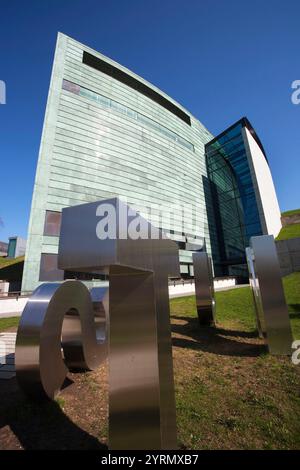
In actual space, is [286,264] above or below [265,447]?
above

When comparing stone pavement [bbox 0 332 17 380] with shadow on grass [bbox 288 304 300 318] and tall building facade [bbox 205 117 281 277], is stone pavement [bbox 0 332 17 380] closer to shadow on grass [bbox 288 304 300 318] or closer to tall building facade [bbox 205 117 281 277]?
shadow on grass [bbox 288 304 300 318]

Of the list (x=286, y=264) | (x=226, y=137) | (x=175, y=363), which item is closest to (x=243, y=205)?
(x=226, y=137)

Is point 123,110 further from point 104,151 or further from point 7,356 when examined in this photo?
point 7,356

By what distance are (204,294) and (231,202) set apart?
3379 cm

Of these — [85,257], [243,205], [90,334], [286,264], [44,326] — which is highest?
[243,205]

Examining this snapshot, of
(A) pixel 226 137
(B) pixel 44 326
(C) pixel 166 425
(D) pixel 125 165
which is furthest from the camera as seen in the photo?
(A) pixel 226 137

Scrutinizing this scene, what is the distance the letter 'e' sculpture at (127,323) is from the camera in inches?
67.0

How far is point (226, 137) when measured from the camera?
39.2m

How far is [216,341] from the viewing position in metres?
7.05

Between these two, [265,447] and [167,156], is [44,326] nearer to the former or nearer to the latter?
[265,447]

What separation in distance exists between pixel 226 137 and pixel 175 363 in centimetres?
4102

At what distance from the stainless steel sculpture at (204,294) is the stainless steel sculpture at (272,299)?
2.86m

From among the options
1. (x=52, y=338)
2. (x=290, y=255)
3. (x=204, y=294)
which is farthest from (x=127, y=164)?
(x=52, y=338)
